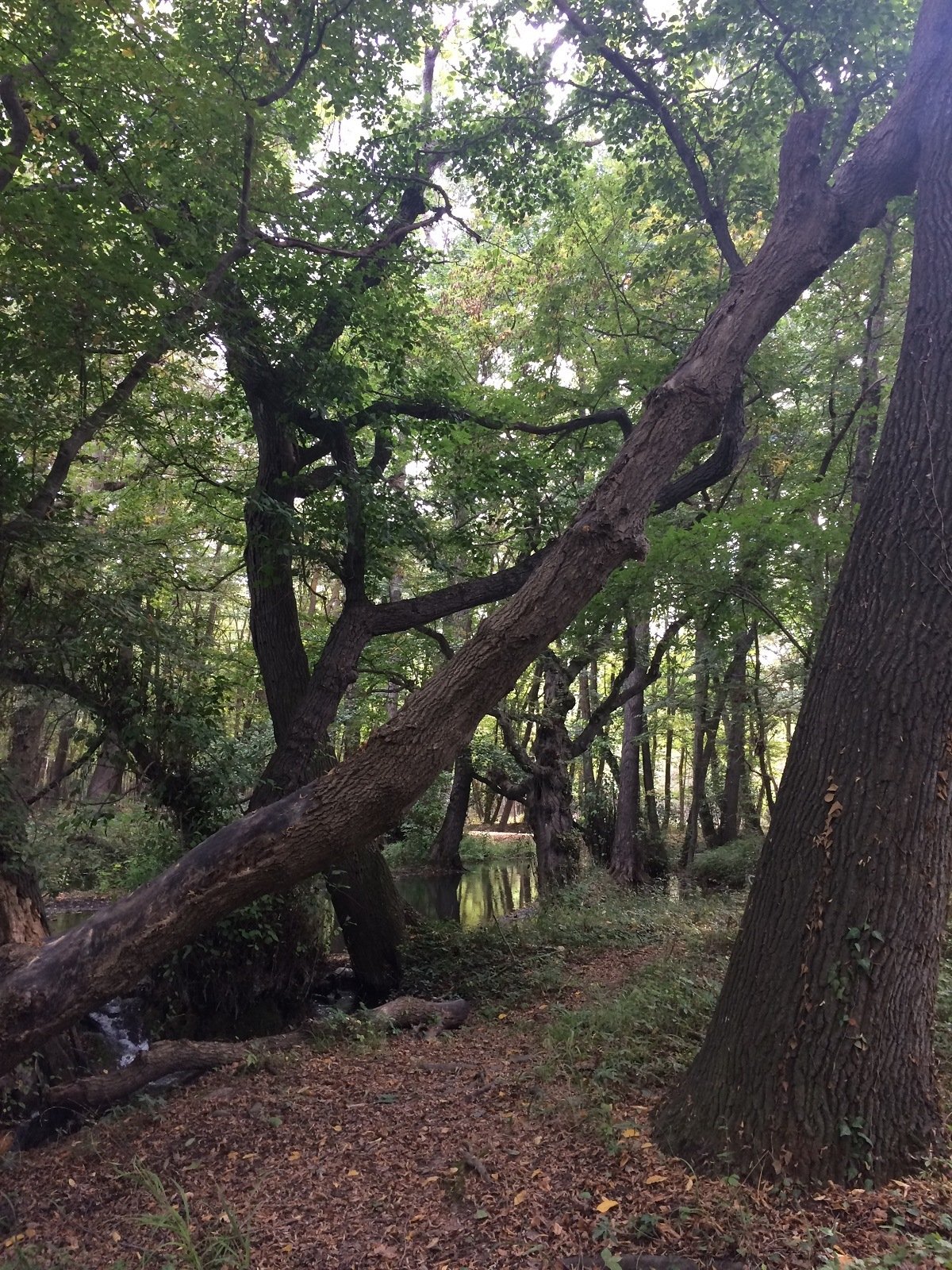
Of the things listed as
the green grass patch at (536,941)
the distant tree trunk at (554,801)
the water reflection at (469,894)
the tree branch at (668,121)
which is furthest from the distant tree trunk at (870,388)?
the water reflection at (469,894)

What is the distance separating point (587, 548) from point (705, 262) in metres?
5.95

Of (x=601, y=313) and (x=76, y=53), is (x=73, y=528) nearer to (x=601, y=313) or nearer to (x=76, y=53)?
(x=76, y=53)

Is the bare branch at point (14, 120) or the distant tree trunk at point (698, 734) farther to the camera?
the distant tree trunk at point (698, 734)

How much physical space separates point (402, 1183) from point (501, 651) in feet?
9.20

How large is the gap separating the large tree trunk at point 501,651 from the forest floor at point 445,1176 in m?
1.06

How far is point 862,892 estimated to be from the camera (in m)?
3.50

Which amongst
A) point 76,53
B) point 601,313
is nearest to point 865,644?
point 76,53

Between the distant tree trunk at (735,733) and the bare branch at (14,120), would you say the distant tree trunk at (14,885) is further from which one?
the distant tree trunk at (735,733)

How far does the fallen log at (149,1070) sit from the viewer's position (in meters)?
5.42

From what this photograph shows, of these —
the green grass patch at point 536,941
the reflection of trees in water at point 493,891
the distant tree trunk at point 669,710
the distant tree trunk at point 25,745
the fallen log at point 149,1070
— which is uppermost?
the distant tree trunk at point 669,710

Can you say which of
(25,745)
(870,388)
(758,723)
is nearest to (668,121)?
(870,388)

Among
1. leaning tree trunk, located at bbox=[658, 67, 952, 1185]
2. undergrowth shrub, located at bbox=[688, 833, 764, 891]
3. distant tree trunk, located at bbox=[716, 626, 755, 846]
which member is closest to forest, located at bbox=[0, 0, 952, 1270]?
leaning tree trunk, located at bbox=[658, 67, 952, 1185]

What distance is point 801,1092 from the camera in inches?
135

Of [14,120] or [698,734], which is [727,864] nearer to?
[698,734]
